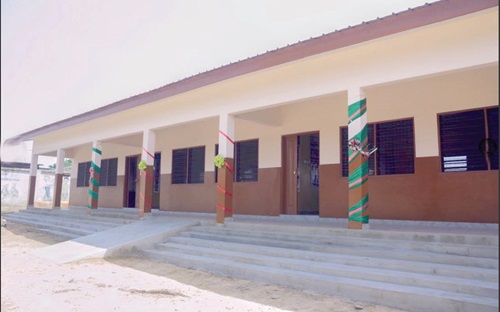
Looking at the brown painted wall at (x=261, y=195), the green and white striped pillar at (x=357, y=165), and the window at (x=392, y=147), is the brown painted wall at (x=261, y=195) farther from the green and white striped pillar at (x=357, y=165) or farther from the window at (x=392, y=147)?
the green and white striped pillar at (x=357, y=165)

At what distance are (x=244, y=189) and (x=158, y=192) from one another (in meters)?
4.55

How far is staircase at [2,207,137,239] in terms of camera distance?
9820 millimetres

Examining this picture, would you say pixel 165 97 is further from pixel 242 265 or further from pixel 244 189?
pixel 242 265

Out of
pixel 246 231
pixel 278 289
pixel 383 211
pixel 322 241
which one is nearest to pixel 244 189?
pixel 246 231

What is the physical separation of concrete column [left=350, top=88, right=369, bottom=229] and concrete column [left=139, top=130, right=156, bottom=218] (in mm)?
5991

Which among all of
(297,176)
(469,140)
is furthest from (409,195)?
(297,176)

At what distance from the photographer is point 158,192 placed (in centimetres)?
1358

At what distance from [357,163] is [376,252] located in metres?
1.57

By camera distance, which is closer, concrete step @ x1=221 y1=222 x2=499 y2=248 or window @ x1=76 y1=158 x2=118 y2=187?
concrete step @ x1=221 y1=222 x2=499 y2=248

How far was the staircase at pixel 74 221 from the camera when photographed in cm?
982

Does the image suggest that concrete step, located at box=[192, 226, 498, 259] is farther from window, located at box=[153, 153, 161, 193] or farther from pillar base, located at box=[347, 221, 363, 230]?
window, located at box=[153, 153, 161, 193]

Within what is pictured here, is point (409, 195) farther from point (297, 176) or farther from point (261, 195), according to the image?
point (261, 195)

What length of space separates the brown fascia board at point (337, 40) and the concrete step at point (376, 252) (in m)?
3.13

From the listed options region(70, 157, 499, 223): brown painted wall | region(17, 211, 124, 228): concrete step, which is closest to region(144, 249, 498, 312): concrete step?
region(70, 157, 499, 223): brown painted wall
